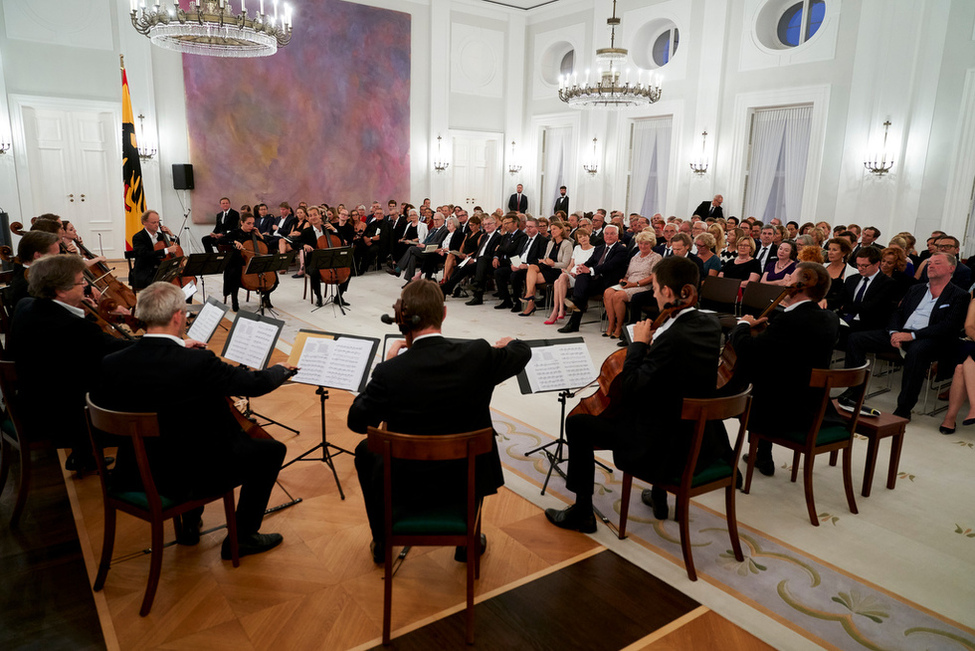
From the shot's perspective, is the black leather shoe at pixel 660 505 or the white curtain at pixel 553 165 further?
the white curtain at pixel 553 165

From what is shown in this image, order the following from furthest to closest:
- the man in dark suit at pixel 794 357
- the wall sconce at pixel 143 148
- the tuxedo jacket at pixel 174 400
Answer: the wall sconce at pixel 143 148, the man in dark suit at pixel 794 357, the tuxedo jacket at pixel 174 400

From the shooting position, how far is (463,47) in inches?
655

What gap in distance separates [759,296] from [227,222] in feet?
34.6

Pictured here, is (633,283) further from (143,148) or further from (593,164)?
(143,148)

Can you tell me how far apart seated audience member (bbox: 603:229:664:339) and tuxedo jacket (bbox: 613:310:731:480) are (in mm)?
4522

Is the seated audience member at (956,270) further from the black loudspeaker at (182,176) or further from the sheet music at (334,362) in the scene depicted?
the black loudspeaker at (182,176)

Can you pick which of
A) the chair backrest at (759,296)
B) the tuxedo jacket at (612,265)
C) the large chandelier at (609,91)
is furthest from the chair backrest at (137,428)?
the large chandelier at (609,91)

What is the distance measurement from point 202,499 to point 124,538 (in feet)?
2.66

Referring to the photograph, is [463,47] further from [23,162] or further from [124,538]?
[124,538]

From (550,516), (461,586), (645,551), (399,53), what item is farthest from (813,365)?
(399,53)

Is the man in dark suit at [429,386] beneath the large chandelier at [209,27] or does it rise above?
beneath

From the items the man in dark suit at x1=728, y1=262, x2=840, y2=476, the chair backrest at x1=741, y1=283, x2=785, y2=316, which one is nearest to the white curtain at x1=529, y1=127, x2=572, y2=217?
the chair backrest at x1=741, y1=283, x2=785, y2=316

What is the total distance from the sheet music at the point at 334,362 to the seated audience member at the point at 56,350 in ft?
3.59

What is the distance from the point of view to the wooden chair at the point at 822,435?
330 cm
